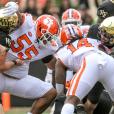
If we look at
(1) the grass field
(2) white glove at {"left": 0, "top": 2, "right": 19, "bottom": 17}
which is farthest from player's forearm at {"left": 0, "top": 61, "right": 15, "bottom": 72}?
(1) the grass field

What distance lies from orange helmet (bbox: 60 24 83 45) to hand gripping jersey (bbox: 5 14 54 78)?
31 centimetres

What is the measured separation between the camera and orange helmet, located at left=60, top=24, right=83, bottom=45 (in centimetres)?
830

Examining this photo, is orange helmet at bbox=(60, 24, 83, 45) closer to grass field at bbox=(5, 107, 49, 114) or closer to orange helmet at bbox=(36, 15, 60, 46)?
orange helmet at bbox=(36, 15, 60, 46)

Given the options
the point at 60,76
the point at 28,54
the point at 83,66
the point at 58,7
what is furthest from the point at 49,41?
the point at 58,7

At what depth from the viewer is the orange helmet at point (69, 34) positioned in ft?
27.2

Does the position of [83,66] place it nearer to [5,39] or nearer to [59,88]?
[5,39]

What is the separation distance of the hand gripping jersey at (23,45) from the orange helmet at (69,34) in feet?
1.02

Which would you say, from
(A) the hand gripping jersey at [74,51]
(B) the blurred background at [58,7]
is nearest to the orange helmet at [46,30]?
(A) the hand gripping jersey at [74,51]

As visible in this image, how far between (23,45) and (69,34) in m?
0.52

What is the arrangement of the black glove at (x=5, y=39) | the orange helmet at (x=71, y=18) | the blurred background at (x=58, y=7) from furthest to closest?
the blurred background at (x=58, y=7), the orange helmet at (x=71, y=18), the black glove at (x=5, y=39)

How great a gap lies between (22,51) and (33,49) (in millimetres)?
137

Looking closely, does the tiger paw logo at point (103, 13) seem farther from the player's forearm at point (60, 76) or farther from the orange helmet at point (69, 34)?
the player's forearm at point (60, 76)

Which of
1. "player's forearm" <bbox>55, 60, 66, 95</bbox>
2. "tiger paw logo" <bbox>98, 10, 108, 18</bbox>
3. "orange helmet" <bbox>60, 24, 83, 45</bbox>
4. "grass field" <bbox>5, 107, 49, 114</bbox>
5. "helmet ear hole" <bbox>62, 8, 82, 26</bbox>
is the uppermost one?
"tiger paw logo" <bbox>98, 10, 108, 18</bbox>

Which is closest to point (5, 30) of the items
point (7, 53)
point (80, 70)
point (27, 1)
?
point (7, 53)
